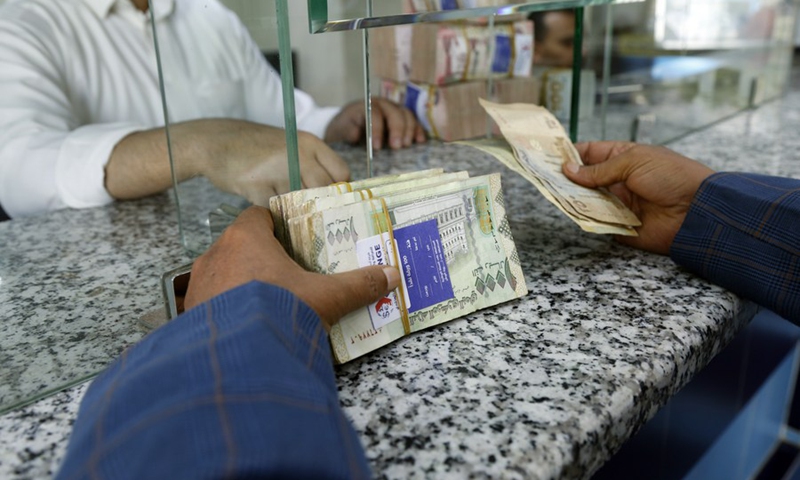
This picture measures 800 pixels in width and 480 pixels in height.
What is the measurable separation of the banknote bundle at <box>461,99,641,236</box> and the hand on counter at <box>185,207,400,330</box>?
24 centimetres

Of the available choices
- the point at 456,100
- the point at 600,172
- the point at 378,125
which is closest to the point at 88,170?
the point at 378,125

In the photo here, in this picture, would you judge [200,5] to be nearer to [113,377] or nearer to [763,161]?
[113,377]

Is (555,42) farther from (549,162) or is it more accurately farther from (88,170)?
(88,170)

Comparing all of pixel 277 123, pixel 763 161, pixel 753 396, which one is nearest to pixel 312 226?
pixel 277 123

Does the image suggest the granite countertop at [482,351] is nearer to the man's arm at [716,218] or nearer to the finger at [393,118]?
the man's arm at [716,218]

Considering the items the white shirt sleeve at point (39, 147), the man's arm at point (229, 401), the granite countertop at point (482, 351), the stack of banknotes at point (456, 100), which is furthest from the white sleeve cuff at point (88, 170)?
the man's arm at point (229, 401)

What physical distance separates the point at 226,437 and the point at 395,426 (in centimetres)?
16

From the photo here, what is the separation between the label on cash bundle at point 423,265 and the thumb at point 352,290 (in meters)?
0.02

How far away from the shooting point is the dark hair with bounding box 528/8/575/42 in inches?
51.6

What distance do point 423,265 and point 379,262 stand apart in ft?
0.15

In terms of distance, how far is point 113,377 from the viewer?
0.42 meters

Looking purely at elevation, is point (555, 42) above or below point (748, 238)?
above

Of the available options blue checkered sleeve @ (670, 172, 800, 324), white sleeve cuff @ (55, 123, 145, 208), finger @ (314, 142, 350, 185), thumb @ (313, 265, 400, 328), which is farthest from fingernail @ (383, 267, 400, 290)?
white sleeve cuff @ (55, 123, 145, 208)

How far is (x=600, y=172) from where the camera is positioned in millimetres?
797
